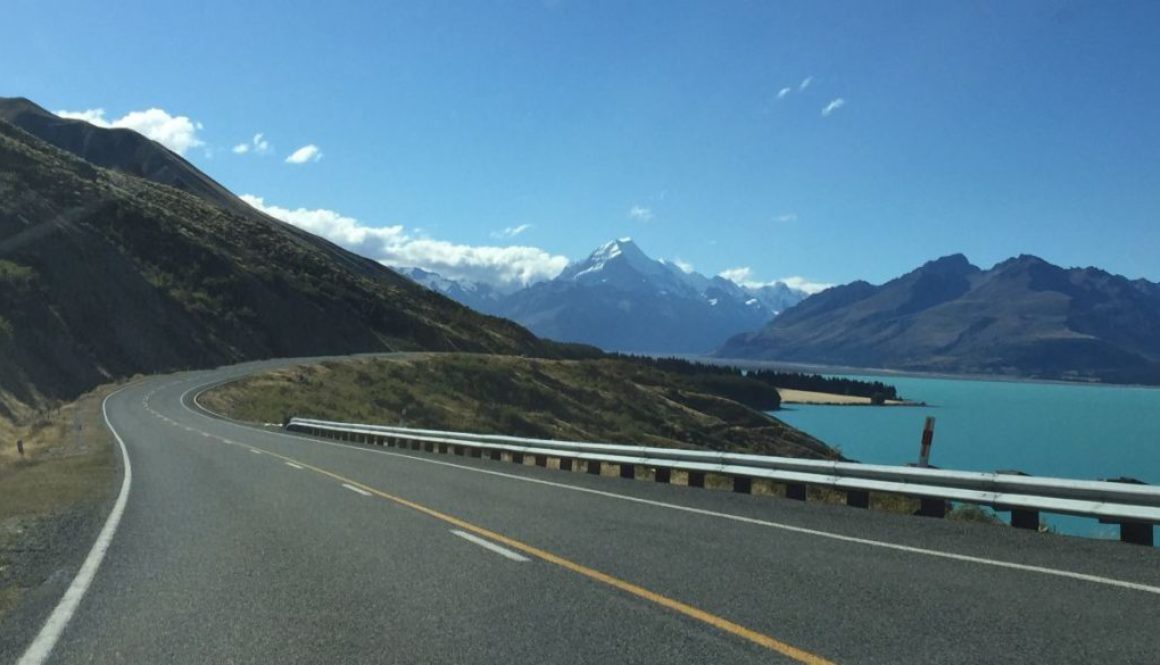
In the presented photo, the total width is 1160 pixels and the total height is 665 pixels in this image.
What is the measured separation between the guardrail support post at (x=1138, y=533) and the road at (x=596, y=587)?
654 millimetres

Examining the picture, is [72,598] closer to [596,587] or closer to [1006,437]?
[596,587]

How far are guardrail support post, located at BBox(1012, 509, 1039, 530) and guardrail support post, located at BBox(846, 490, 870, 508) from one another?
2.60m

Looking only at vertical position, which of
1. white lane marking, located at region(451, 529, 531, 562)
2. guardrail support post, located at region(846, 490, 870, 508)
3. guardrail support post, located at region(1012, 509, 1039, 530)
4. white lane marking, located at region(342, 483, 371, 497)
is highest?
guardrail support post, located at region(1012, 509, 1039, 530)

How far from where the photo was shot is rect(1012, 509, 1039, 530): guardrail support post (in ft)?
34.6

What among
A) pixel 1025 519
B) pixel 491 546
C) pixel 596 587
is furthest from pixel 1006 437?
pixel 596 587

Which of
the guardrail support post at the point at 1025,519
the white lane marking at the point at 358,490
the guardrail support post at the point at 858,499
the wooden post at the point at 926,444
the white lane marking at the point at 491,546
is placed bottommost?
the white lane marking at the point at 358,490

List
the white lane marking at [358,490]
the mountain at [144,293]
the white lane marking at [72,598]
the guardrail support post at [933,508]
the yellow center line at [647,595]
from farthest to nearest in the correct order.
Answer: the mountain at [144,293] < the white lane marking at [358,490] < the guardrail support post at [933,508] < the white lane marking at [72,598] < the yellow center line at [647,595]

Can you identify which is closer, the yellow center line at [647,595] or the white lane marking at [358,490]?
the yellow center line at [647,595]

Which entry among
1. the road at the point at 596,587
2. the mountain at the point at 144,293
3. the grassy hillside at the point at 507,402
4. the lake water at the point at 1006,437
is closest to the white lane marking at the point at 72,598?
the road at the point at 596,587

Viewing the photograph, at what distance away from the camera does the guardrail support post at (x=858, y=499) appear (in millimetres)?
13211

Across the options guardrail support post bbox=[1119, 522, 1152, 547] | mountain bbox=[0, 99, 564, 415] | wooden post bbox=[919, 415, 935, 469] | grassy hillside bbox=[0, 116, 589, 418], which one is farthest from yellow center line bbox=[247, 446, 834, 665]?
mountain bbox=[0, 99, 564, 415]

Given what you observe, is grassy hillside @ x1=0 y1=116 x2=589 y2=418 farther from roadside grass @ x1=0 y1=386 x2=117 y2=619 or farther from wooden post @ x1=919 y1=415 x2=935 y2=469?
wooden post @ x1=919 y1=415 x2=935 y2=469

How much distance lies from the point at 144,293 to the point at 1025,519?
308ft

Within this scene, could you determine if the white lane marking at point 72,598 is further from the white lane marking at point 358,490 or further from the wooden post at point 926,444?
the wooden post at point 926,444
